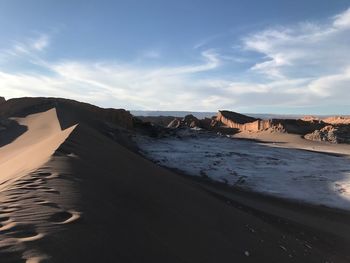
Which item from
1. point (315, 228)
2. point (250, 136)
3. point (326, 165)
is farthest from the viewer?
point (250, 136)

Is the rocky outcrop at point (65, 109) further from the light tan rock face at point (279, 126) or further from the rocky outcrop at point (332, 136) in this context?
the light tan rock face at point (279, 126)

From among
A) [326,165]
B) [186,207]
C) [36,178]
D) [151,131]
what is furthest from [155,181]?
[151,131]

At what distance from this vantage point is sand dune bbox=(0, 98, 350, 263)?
3912mm

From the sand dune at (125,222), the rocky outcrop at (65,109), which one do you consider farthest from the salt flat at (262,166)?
the rocky outcrop at (65,109)

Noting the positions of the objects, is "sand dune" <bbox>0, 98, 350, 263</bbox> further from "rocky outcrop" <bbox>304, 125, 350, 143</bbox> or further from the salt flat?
"rocky outcrop" <bbox>304, 125, 350, 143</bbox>

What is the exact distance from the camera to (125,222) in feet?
16.4

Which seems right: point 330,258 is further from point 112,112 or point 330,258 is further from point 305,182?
point 112,112

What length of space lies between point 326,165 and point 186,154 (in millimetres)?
6110

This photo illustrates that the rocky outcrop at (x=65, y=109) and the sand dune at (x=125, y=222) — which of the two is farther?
the rocky outcrop at (x=65, y=109)

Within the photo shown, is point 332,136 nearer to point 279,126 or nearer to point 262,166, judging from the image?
point 279,126

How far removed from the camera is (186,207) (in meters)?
7.33

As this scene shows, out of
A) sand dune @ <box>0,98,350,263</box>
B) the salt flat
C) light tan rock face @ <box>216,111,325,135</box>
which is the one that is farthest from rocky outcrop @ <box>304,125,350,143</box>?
sand dune @ <box>0,98,350,263</box>

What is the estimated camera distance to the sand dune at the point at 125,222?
3912mm

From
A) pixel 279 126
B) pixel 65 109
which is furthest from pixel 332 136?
pixel 65 109
